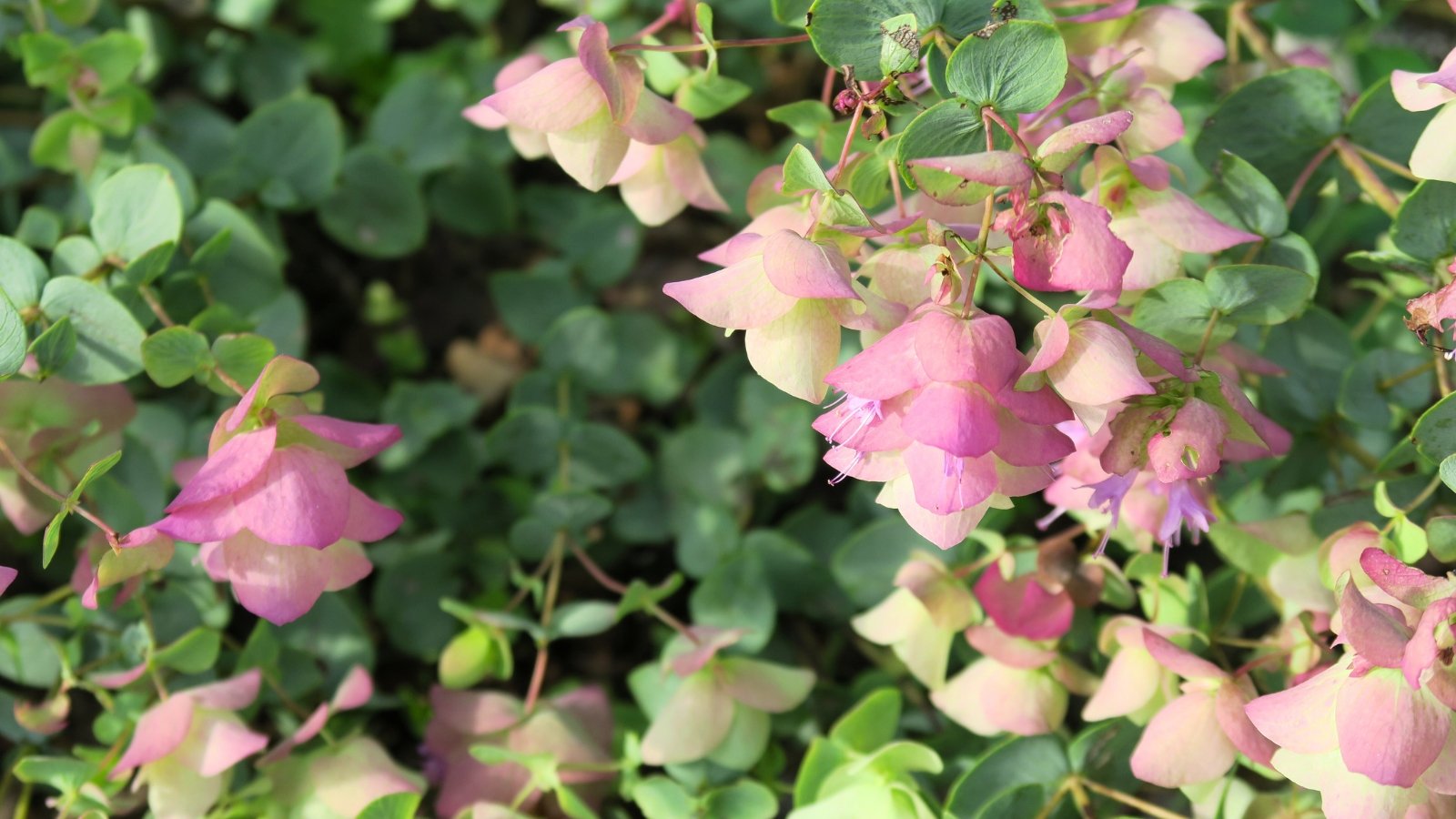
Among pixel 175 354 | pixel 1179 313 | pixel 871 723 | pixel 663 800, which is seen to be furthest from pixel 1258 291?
pixel 175 354

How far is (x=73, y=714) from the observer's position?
0.91 m

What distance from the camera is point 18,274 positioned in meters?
0.67

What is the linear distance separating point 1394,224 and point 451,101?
758 millimetres

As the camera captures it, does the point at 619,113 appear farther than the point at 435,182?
No

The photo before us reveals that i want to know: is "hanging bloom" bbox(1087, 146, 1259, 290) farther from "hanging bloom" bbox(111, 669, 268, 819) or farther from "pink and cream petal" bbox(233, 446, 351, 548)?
"hanging bloom" bbox(111, 669, 268, 819)

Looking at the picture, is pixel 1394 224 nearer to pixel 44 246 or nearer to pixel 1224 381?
pixel 1224 381

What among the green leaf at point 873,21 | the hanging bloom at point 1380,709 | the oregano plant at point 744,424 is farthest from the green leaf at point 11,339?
the hanging bloom at point 1380,709

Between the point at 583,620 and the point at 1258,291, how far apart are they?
48 centimetres

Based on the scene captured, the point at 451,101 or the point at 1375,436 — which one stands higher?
the point at 451,101

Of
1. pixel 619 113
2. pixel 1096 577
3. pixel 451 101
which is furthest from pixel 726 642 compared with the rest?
pixel 451 101

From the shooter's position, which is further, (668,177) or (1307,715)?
(668,177)

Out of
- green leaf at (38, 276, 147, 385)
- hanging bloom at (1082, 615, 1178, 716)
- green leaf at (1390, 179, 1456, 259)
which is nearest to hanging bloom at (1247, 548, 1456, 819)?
hanging bloom at (1082, 615, 1178, 716)

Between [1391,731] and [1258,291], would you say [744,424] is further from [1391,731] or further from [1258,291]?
[1391,731]

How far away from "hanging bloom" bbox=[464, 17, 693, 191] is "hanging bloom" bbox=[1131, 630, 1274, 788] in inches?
15.5
